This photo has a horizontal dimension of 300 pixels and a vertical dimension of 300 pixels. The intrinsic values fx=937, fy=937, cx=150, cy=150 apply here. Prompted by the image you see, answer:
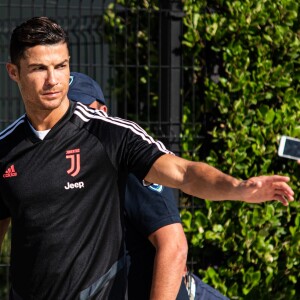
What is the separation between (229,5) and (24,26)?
302cm

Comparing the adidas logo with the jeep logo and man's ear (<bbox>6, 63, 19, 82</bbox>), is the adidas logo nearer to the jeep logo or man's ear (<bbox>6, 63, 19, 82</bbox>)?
the jeep logo

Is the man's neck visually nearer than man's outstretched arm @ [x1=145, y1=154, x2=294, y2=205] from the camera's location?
No

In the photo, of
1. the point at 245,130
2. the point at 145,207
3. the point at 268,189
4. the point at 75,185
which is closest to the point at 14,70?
the point at 75,185

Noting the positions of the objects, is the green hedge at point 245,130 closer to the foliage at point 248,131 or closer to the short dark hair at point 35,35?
the foliage at point 248,131

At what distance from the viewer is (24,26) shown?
3.37 m

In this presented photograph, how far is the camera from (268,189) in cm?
285

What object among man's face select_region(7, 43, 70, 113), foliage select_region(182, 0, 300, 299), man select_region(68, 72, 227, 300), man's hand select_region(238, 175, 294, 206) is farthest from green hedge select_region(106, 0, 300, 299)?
man's hand select_region(238, 175, 294, 206)

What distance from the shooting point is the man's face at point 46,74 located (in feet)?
10.9

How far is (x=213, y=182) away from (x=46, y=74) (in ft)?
2.40

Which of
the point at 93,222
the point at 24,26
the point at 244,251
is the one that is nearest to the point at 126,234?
the point at 93,222

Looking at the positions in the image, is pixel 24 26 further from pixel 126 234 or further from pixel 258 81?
pixel 258 81

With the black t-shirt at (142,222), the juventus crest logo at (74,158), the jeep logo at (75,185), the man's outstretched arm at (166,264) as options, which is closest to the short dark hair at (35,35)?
the juventus crest logo at (74,158)

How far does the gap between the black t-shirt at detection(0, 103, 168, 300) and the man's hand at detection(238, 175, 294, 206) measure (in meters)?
0.50

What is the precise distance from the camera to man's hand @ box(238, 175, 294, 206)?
2.82m
